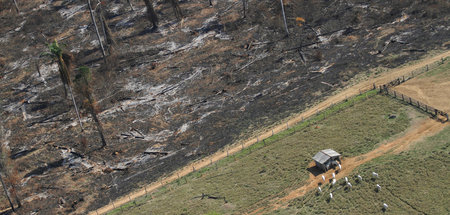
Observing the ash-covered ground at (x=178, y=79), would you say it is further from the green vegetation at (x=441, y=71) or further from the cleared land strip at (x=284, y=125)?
the green vegetation at (x=441, y=71)

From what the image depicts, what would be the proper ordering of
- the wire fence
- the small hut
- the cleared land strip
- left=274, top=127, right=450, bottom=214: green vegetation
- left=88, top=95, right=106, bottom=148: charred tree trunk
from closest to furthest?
left=274, top=127, right=450, bottom=214: green vegetation
the small hut
the wire fence
the cleared land strip
left=88, top=95, right=106, bottom=148: charred tree trunk

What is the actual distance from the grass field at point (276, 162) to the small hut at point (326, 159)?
5.42ft

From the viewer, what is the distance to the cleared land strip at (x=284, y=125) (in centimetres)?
5344

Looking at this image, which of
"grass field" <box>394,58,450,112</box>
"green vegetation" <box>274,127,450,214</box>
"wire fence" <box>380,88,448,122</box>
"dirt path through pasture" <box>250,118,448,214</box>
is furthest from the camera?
"grass field" <box>394,58,450,112</box>

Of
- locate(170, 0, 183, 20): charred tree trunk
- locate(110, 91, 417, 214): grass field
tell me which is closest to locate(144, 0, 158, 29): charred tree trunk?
locate(170, 0, 183, 20): charred tree trunk

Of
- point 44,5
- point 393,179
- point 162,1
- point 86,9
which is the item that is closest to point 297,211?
point 393,179

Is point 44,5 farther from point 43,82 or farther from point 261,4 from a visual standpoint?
point 261,4

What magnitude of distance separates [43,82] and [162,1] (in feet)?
103

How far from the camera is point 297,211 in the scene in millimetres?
43250

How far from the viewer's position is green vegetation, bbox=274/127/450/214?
1593 inches

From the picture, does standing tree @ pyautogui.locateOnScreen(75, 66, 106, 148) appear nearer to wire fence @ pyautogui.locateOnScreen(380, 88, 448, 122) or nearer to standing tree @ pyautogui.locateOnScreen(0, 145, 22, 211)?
standing tree @ pyautogui.locateOnScreen(0, 145, 22, 211)

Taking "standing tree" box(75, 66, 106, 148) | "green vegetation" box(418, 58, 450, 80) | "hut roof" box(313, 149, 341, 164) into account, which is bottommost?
"hut roof" box(313, 149, 341, 164)

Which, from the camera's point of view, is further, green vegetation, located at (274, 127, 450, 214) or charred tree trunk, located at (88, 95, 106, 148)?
charred tree trunk, located at (88, 95, 106, 148)

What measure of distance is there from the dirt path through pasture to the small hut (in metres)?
0.67
